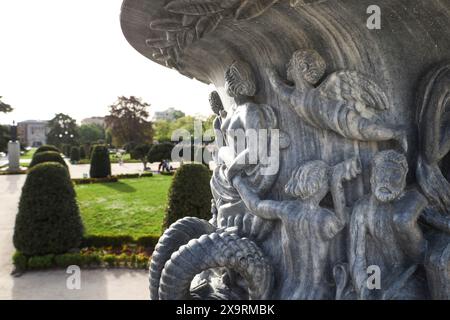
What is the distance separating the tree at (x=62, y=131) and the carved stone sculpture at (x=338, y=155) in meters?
59.2

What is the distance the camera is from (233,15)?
2242 mm

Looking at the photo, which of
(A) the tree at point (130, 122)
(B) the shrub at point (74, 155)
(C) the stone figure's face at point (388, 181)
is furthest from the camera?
(A) the tree at point (130, 122)

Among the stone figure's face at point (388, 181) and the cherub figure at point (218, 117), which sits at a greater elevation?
the cherub figure at point (218, 117)

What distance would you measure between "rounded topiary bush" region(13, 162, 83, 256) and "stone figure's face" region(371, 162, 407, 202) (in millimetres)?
6342

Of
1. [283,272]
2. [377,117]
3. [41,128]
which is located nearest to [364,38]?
[377,117]

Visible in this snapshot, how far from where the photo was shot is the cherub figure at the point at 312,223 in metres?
2.24

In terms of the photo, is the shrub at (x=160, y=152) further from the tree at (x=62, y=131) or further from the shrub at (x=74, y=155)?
the tree at (x=62, y=131)

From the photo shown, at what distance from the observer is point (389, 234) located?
7.11ft

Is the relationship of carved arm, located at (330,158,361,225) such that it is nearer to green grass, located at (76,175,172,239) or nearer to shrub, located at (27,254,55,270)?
shrub, located at (27,254,55,270)

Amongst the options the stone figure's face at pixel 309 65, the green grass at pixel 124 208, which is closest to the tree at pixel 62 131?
the green grass at pixel 124 208

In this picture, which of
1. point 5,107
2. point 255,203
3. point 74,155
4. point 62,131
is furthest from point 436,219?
point 62,131

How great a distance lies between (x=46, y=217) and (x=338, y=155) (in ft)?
20.5

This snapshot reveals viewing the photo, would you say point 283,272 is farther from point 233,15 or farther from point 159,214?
point 159,214

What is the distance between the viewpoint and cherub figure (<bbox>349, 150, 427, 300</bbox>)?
2.12 metres
